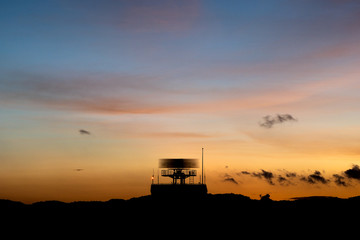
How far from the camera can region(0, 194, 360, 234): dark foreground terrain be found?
127625 mm

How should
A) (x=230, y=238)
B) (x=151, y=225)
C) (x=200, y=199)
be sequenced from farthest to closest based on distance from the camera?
(x=151, y=225) < (x=230, y=238) < (x=200, y=199)

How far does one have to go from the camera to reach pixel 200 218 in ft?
433

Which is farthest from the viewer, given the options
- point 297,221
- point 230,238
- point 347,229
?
point 297,221

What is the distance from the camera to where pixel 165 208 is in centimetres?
12400

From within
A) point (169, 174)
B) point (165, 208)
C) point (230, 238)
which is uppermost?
point (169, 174)

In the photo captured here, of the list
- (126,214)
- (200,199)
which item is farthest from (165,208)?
(126,214)

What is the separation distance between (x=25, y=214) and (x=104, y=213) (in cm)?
4427

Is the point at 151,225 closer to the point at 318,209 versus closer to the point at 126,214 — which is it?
the point at 126,214

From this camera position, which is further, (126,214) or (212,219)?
(126,214)

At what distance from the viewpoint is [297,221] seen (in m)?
160

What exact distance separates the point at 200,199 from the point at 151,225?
88.6 feet

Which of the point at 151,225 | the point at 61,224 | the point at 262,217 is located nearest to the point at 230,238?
the point at 151,225

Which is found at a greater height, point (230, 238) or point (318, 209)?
point (318, 209)

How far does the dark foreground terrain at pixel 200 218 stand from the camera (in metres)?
128
